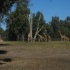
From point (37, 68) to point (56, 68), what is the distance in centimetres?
96

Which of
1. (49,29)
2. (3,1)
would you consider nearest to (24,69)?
(3,1)

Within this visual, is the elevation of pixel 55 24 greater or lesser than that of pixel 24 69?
greater

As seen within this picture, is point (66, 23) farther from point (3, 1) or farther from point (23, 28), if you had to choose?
point (3, 1)

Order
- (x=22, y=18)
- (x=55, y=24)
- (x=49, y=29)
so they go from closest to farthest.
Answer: (x=22, y=18)
(x=49, y=29)
(x=55, y=24)

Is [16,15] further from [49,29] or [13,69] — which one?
[13,69]

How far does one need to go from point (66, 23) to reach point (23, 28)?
159 ft

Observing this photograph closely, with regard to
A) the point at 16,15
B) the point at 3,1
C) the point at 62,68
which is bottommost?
the point at 62,68

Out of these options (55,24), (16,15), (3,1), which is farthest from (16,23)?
(3,1)

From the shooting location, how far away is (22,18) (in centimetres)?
7838

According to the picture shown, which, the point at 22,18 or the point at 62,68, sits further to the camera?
the point at 22,18

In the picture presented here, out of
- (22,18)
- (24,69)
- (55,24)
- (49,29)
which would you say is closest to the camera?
(24,69)

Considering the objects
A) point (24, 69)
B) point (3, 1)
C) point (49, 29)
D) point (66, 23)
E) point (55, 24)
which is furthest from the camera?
point (66, 23)

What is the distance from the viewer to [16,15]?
7944 centimetres

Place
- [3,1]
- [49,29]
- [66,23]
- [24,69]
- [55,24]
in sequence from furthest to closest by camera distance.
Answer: [66,23] < [55,24] < [49,29] < [3,1] < [24,69]
